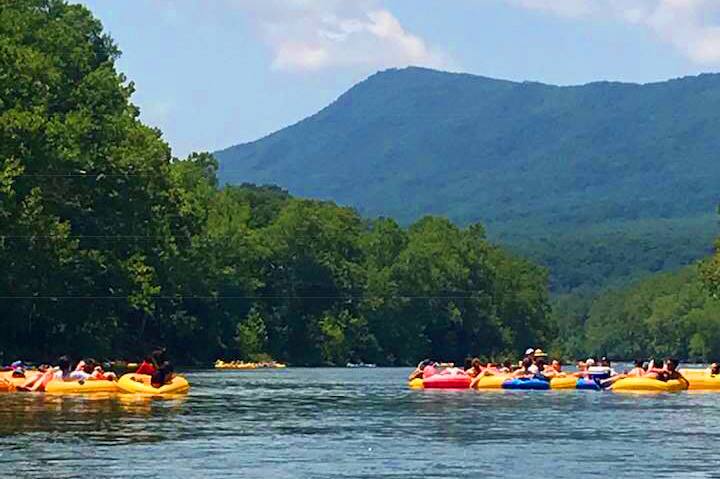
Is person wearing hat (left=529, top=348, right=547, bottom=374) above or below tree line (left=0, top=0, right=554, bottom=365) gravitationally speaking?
below

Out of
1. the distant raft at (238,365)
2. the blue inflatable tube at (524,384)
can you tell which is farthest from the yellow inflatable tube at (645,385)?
the distant raft at (238,365)

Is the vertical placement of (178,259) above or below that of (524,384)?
above

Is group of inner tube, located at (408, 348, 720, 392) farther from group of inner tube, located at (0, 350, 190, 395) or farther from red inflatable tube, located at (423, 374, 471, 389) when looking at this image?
group of inner tube, located at (0, 350, 190, 395)

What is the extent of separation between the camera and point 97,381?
55.9m

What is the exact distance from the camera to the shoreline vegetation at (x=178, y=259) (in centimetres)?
7975

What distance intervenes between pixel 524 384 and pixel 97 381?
55.5 feet

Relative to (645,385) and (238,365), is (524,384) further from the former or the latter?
(238,365)

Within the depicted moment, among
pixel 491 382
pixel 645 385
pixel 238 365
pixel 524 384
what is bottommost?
pixel 645 385

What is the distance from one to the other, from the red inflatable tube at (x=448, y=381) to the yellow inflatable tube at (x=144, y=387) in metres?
13.4

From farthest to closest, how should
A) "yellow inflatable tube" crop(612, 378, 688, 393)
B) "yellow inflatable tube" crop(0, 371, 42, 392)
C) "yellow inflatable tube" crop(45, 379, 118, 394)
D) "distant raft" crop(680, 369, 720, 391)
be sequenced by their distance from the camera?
"distant raft" crop(680, 369, 720, 391)
"yellow inflatable tube" crop(612, 378, 688, 393)
"yellow inflatable tube" crop(0, 371, 42, 392)
"yellow inflatable tube" crop(45, 379, 118, 394)

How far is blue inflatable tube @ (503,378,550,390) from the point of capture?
64.8m

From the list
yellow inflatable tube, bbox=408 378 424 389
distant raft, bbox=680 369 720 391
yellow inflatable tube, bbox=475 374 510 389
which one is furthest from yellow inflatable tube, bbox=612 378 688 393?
yellow inflatable tube, bbox=408 378 424 389

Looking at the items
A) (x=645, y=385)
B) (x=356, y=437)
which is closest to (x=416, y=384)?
(x=645, y=385)

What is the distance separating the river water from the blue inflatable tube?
735 cm
